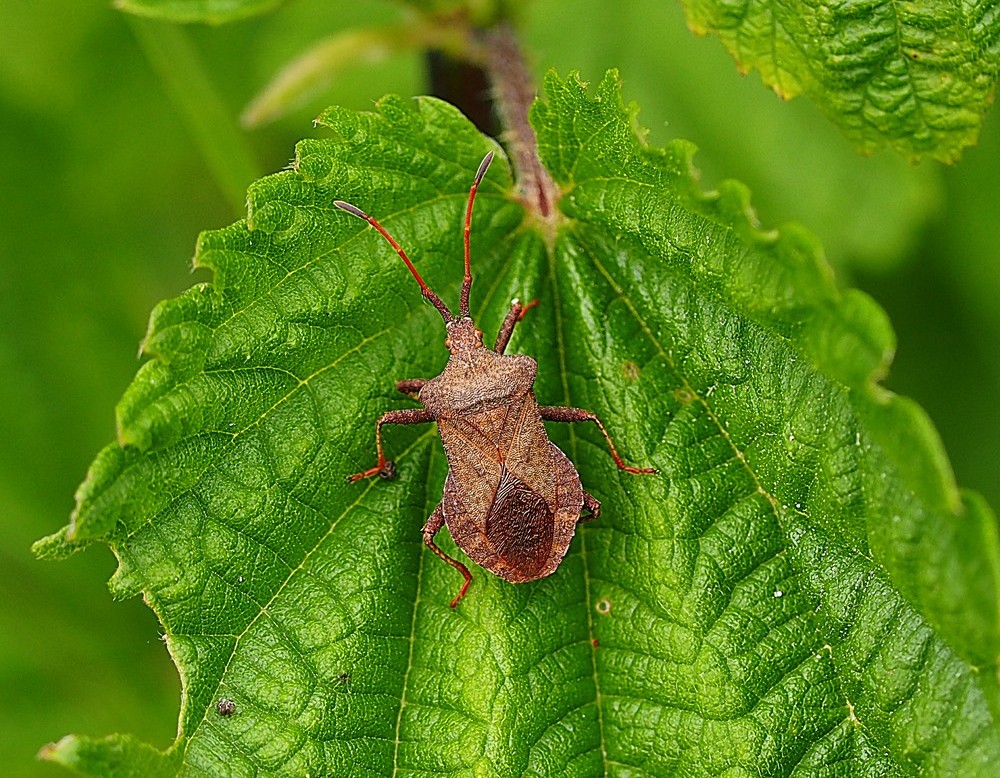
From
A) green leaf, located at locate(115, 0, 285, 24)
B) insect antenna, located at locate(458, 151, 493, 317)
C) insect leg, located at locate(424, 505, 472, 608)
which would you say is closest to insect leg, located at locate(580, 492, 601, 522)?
insect leg, located at locate(424, 505, 472, 608)

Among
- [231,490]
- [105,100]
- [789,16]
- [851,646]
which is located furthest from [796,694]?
[105,100]

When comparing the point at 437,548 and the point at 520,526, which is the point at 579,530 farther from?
the point at 437,548

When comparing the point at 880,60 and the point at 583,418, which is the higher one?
the point at 880,60

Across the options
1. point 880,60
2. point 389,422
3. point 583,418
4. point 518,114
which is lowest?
point 583,418

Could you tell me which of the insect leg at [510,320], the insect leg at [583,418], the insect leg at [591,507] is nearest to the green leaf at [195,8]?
the insect leg at [510,320]

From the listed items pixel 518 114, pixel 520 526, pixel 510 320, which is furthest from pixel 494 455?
pixel 518 114

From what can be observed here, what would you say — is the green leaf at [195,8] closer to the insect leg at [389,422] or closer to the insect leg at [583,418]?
the insect leg at [389,422]

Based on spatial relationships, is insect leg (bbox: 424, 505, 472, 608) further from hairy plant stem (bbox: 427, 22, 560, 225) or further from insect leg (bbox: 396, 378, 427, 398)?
hairy plant stem (bbox: 427, 22, 560, 225)
